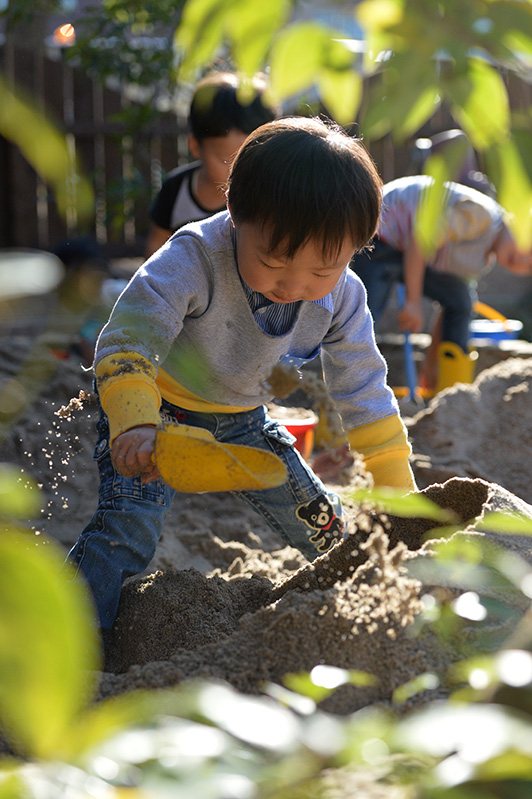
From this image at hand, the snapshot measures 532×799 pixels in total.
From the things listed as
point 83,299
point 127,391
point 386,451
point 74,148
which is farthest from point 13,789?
point 74,148

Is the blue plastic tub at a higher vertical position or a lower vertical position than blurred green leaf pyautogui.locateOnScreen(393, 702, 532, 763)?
higher

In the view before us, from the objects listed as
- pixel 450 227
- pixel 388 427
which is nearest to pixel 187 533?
pixel 388 427

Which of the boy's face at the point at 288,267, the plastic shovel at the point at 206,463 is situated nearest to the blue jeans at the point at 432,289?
the boy's face at the point at 288,267

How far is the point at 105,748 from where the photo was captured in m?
0.40

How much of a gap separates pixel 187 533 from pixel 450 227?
1.61 m

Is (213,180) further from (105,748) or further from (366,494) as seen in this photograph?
(105,748)

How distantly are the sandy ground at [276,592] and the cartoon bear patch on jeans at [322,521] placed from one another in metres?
0.15

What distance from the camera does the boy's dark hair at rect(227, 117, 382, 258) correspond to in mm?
1384

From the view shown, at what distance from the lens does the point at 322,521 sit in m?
1.87

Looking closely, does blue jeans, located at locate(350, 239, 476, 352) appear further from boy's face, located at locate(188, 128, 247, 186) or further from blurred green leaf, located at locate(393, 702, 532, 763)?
blurred green leaf, located at locate(393, 702, 532, 763)

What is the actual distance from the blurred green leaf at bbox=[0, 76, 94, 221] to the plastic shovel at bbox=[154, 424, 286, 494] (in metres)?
0.71

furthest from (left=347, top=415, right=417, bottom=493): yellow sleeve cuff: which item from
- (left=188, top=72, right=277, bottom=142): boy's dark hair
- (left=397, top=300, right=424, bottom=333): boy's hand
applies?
(left=397, top=300, right=424, bottom=333): boy's hand

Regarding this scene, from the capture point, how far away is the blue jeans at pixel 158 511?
5.18ft

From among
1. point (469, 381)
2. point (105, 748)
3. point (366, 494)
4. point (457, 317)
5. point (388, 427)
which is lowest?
point (105, 748)
